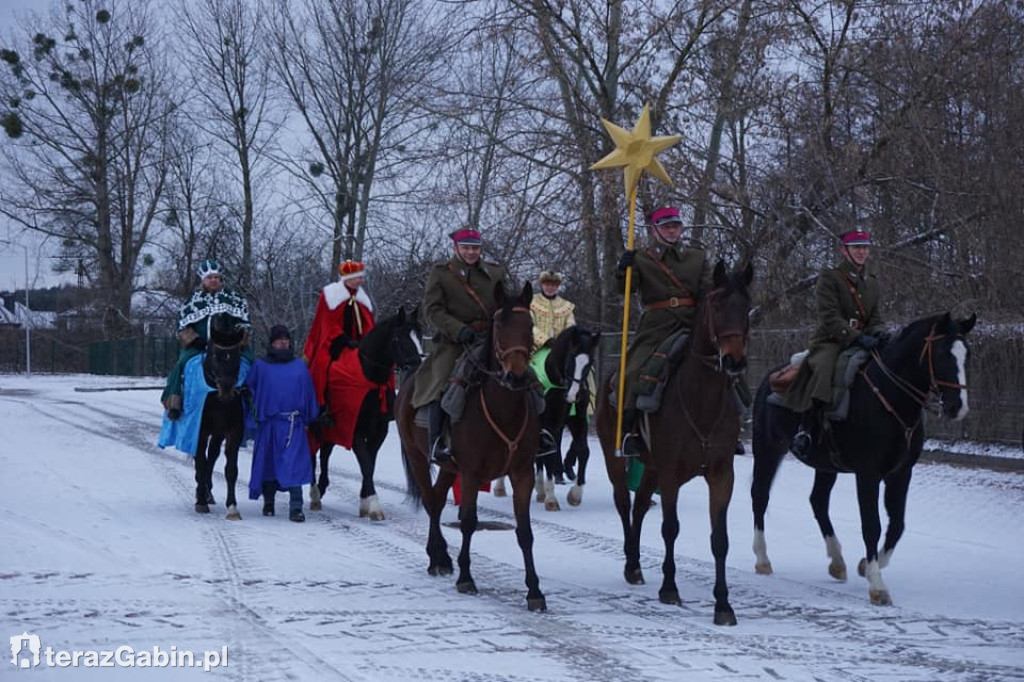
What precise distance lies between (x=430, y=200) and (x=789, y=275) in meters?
8.47

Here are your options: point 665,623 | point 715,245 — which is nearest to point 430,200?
point 715,245

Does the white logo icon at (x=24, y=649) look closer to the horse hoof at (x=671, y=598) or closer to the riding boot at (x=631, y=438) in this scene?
the horse hoof at (x=671, y=598)

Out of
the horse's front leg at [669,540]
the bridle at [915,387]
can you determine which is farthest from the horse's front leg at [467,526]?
the bridle at [915,387]

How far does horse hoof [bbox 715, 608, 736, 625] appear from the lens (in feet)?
27.3

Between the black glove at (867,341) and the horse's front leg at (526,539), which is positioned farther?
the black glove at (867,341)

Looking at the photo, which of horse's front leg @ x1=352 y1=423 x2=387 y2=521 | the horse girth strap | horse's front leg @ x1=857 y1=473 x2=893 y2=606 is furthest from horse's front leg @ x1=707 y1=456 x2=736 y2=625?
horse's front leg @ x1=352 y1=423 x2=387 y2=521

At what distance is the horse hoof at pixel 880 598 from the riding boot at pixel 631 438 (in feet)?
6.50

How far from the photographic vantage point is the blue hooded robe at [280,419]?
13.6m

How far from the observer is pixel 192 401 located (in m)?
13.9

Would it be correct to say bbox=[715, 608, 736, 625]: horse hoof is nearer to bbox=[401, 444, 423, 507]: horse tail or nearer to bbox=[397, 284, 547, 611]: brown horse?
bbox=[397, 284, 547, 611]: brown horse

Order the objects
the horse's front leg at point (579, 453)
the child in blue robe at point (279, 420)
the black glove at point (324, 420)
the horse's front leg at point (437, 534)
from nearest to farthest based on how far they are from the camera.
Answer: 1. the horse's front leg at point (437, 534)
2. the child in blue robe at point (279, 420)
3. the black glove at point (324, 420)
4. the horse's front leg at point (579, 453)

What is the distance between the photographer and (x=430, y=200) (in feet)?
86.7

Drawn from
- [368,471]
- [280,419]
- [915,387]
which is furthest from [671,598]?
[280,419]

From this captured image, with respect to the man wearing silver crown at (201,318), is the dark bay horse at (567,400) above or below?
below
